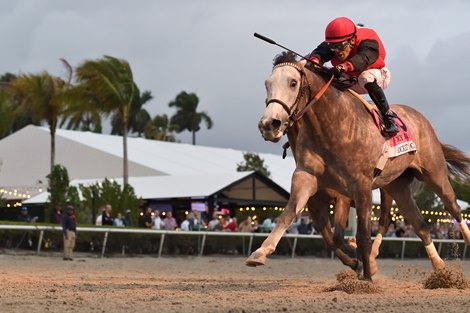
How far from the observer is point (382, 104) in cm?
874

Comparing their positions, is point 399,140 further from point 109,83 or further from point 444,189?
point 109,83

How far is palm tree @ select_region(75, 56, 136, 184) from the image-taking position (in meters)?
29.8

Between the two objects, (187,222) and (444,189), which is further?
(187,222)

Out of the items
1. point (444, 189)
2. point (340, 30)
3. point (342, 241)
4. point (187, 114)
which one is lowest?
point (342, 241)

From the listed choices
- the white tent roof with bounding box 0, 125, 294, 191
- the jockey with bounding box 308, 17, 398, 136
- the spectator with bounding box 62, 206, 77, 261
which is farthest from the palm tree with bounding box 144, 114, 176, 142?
the jockey with bounding box 308, 17, 398, 136

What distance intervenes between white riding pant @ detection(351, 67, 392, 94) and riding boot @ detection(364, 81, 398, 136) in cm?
5

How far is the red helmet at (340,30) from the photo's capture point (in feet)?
27.5

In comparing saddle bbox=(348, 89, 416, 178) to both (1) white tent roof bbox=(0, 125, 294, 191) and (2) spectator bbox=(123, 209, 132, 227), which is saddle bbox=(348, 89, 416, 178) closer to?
(2) spectator bbox=(123, 209, 132, 227)

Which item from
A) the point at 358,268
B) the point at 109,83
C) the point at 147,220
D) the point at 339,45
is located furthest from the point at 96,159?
the point at 339,45

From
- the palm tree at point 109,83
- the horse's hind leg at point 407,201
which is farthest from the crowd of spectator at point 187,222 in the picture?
the horse's hind leg at point 407,201

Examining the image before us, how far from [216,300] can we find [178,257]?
1400 centimetres

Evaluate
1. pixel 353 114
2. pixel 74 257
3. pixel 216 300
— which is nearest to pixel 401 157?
pixel 353 114

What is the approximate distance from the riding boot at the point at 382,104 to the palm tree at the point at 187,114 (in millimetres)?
68863

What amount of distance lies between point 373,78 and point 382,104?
28 cm
